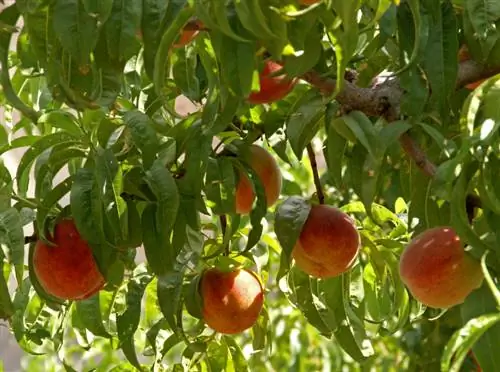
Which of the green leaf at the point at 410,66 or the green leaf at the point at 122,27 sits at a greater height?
the green leaf at the point at 122,27

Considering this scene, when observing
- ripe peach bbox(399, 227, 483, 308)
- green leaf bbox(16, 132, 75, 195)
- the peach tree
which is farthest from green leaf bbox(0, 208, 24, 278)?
ripe peach bbox(399, 227, 483, 308)

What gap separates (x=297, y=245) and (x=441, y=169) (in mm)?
292

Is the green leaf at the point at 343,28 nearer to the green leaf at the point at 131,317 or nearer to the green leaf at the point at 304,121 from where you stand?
the green leaf at the point at 304,121

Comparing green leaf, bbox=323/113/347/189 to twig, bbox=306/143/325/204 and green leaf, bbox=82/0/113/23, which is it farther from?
green leaf, bbox=82/0/113/23

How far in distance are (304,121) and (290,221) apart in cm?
12

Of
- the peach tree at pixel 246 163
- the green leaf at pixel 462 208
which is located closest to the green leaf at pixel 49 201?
the peach tree at pixel 246 163

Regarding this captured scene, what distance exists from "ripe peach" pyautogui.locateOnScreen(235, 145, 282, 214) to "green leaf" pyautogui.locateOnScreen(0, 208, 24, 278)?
21cm

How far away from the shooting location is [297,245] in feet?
3.34

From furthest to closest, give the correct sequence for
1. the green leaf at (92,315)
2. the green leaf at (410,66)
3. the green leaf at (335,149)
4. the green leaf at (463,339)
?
the green leaf at (92,315) → the green leaf at (335,149) → the green leaf at (410,66) → the green leaf at (463,339)

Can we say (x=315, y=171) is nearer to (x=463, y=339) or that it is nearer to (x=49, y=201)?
(x=49, y=201)

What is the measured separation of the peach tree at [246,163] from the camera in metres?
0.75

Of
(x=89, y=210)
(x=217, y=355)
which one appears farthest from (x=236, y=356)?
(x=89, y=210)

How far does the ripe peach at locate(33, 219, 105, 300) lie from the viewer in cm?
96

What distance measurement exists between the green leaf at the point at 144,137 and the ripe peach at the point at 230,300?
0.64ft
